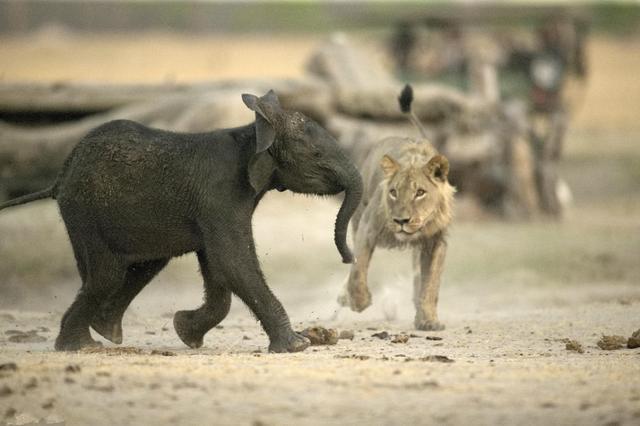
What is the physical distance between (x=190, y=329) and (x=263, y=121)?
1.56 metres

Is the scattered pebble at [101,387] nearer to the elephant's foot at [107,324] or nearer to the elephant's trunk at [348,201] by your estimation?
the elephant's trunk at [348,201]

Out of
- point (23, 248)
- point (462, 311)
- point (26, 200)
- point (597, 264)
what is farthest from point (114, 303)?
point (597, 264)

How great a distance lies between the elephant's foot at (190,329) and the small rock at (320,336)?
26.2 inches

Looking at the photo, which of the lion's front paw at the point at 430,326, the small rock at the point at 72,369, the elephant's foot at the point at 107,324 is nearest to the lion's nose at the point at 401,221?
the lion's front paw at the point at 430,326

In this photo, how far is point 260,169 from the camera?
834 cm

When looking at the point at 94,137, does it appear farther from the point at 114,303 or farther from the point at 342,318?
the point at 342,318

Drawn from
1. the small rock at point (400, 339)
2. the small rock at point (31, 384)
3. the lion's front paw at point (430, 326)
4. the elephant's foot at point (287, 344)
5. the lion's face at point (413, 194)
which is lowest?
the small rock at point (31, 384)

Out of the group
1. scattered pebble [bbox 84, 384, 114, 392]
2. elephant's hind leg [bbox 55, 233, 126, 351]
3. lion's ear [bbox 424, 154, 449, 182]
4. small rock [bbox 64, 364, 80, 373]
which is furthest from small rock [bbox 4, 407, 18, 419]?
lion's ear [bbox 424, 154, 449, 182]

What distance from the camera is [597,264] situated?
16.2m

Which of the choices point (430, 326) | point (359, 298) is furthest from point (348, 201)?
point (430, 326)

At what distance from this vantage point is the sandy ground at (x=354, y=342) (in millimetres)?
6367

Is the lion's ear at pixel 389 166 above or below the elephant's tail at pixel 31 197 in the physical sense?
above

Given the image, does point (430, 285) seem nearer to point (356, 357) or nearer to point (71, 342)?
point (356, 357)

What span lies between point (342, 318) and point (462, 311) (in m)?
1.34
